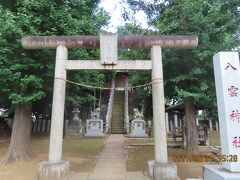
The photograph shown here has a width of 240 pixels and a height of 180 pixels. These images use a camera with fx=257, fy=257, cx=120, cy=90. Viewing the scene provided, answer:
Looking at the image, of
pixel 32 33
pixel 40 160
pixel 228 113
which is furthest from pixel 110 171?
pixel 32 33

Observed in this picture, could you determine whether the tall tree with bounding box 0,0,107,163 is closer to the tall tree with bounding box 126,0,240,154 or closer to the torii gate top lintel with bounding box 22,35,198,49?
the torii gate top lintel with bounding box 22,35,198,49

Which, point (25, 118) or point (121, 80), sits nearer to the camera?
point (25, 118)

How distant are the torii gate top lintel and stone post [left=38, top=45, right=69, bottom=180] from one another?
0.28 meters

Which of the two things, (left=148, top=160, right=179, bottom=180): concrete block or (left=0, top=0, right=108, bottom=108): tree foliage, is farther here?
(left=0, top=0, right=108, bottom=108): tree foliage

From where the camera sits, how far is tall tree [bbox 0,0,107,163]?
30.6ft

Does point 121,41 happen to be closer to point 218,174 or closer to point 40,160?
point 218,174

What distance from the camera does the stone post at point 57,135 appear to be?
304 inches

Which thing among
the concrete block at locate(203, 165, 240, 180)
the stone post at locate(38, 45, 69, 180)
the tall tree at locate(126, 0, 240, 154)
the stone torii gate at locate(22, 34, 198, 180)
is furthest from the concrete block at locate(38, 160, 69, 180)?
the tall tree at locate(126, 0, 240, 154)

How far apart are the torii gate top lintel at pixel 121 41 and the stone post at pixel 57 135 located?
0.93 ft

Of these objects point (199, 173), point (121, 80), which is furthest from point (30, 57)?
point (121, 80)

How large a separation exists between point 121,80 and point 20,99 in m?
25.3

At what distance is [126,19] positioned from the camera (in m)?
13.2

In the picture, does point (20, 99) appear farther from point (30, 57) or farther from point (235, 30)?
point (235, 30)

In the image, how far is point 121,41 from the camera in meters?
8.78
